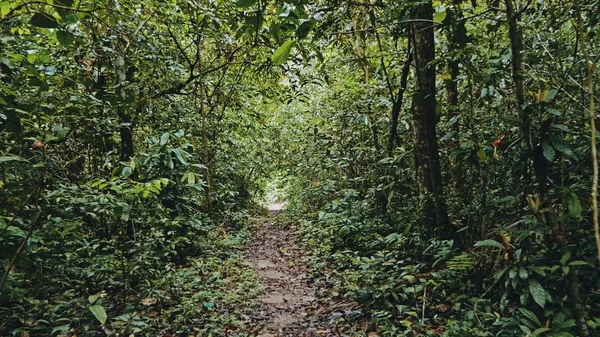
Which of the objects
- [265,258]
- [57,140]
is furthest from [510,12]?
[265,258]

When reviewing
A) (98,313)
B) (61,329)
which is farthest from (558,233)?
(61,329)

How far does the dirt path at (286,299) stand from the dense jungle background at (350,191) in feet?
0.25

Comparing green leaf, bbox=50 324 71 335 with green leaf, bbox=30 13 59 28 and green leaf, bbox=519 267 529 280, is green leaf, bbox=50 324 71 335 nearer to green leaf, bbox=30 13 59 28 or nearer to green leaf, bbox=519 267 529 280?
green leaf, bbox=30 13 59 28

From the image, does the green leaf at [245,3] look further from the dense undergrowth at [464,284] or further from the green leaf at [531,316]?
the green leaf at [531,316]

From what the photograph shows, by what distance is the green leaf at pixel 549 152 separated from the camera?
2.53 meters

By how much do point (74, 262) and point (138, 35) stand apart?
306 centimetres

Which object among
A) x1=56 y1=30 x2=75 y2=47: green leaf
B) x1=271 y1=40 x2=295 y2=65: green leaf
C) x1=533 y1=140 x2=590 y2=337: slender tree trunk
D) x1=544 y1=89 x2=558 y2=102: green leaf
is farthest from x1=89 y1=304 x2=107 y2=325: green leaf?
x1=544 y1=89 x2=558 y2=102: green leaf

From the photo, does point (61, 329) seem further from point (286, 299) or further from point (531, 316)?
point (531, 316)

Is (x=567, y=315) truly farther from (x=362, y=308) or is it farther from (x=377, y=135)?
(x=377, y=135)

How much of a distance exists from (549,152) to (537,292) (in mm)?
1042

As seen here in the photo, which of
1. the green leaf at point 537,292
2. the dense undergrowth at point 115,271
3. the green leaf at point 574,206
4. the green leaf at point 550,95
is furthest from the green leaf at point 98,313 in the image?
the green leaf at point 550,95

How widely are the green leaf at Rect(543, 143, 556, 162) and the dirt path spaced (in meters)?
2.31

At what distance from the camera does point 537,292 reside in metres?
2.69

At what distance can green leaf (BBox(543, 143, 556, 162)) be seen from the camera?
8.29 feet
